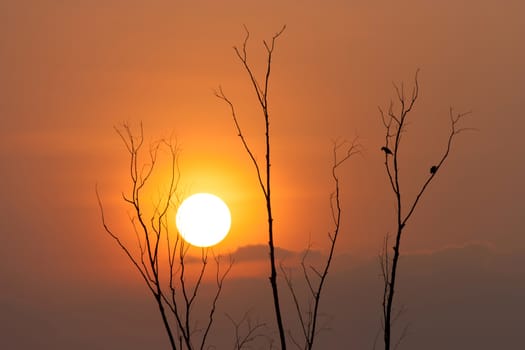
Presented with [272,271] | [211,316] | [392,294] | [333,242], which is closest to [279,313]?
[272,271]

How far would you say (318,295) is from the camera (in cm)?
540

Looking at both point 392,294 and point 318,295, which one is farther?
point 318,295

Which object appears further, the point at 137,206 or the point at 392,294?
the point at 137,206

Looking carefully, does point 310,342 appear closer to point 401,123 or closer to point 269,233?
point 269,233

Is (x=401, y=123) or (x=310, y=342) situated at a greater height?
(x=401, y=123)

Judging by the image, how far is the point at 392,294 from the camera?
4.65 meters

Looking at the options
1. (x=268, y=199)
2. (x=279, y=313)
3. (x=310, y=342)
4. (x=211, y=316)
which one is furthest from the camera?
(x=211, y=316)

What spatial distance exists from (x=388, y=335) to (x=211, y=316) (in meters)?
Result: 1.73

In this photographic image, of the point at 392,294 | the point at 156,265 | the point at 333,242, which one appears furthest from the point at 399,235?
the point at 156,265

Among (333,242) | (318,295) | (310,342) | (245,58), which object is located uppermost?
(245,58)

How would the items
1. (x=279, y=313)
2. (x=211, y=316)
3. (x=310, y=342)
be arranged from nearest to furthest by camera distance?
(x=279, y=313) < (x=310, y=342) < (x=211, y=316)

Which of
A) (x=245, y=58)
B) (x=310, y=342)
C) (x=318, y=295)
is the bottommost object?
(x=310, y=342)

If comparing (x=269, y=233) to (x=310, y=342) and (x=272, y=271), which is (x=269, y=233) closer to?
(x=272, y=271)

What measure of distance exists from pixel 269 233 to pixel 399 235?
822mm
